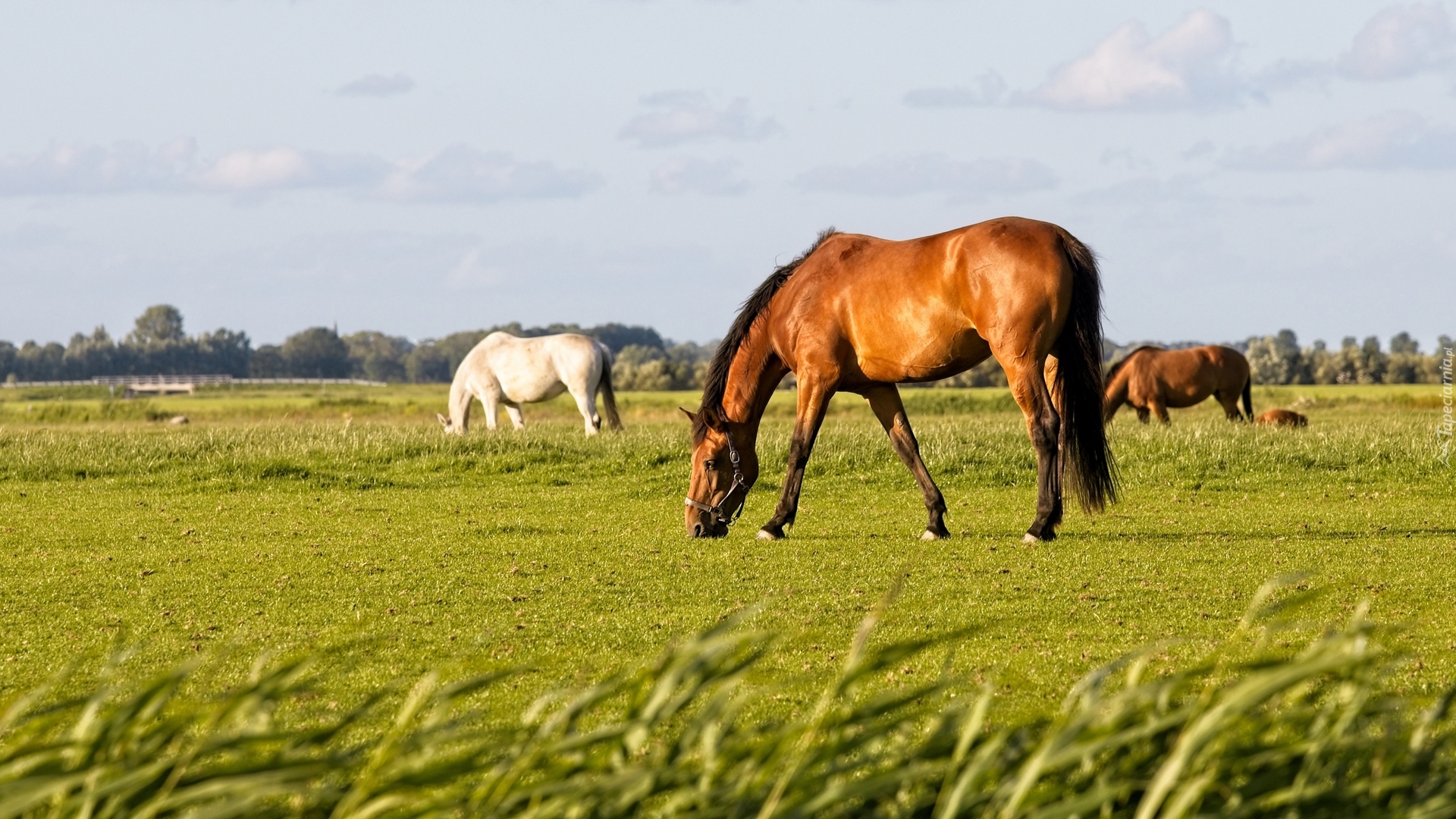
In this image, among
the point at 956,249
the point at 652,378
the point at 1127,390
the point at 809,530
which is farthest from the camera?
the point at 652,378

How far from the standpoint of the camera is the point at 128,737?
244cm

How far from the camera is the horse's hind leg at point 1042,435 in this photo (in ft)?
31.1

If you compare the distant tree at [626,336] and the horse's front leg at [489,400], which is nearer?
the horse's front leg at [489,400]

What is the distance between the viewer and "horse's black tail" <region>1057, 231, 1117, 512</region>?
9445mm

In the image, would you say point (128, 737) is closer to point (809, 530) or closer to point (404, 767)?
point (404, 767)

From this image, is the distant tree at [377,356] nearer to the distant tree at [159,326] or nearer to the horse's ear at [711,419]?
the distant tree at [159,326]

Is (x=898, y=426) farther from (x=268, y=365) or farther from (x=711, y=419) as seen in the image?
(x=268, y=365)

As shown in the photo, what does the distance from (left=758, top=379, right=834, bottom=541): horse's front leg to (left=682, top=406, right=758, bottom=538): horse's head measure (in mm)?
272

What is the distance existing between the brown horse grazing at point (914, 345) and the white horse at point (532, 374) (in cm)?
1078

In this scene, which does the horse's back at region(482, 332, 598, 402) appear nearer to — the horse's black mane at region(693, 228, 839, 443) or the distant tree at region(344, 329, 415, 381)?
the horse's black mane at region(693, 228, 839, 443)

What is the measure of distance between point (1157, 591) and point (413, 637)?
3.95 metres

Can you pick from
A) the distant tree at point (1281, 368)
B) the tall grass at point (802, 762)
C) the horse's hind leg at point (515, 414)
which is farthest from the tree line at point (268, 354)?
the tall grass at point (802, 762)

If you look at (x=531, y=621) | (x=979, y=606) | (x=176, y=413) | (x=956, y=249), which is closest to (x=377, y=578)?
(x=531, y=621)

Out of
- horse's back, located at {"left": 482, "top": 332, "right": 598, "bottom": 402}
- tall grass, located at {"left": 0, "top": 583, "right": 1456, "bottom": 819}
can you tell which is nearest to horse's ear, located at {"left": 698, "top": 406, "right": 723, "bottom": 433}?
tall grass, located at {"left": 0, "top": 583, "right": 1456, "bottom": 819}
